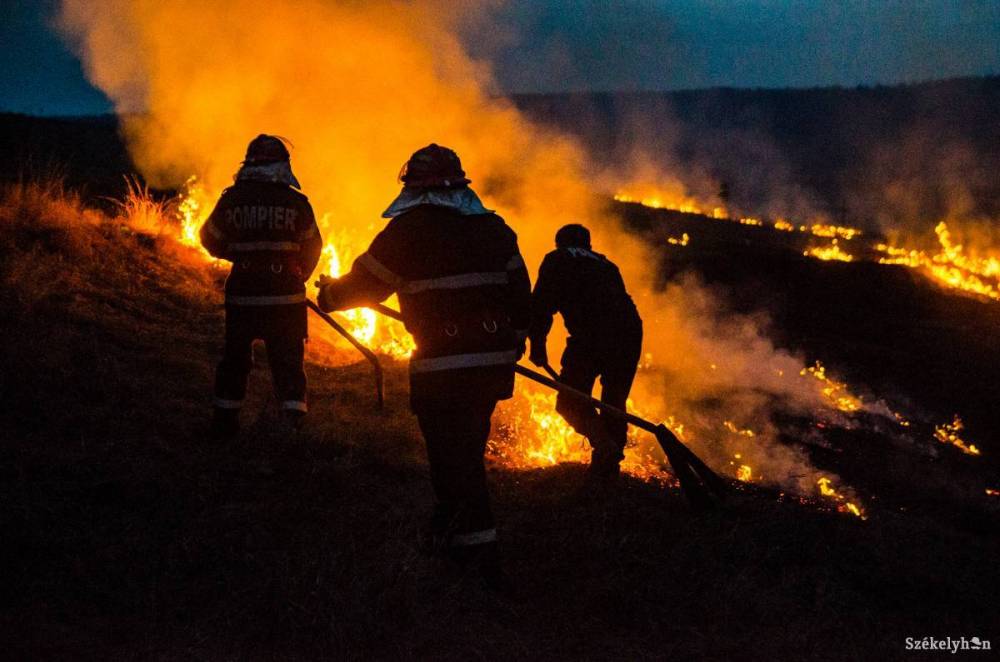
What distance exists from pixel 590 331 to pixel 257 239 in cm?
233

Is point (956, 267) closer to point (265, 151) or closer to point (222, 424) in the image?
point (265, 151)

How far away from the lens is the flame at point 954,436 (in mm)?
8992

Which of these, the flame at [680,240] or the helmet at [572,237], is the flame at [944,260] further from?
the helmet at [572,237]

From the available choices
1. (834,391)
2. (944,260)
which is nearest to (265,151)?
(834,391)

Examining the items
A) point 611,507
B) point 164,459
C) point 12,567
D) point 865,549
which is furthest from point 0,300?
point 865,549

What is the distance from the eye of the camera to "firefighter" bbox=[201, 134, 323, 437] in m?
5.04

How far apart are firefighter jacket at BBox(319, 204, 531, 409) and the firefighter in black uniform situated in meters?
1.52

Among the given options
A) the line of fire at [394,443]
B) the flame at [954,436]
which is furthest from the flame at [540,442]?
the flame at [954,436]

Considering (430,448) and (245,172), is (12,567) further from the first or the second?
(245,172)

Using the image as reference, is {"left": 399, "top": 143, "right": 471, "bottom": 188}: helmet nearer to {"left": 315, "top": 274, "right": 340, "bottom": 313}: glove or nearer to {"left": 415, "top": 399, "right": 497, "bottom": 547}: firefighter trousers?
{"left": 315, "top": 274, "right": 340, "bottom": 313}: glove

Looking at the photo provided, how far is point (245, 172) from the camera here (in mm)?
5094

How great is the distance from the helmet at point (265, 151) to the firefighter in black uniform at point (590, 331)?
1907 millimetres

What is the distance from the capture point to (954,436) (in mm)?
9430

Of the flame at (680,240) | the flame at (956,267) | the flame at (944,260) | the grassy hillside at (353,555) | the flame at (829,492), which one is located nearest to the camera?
the grassy hillside at (353,555)
